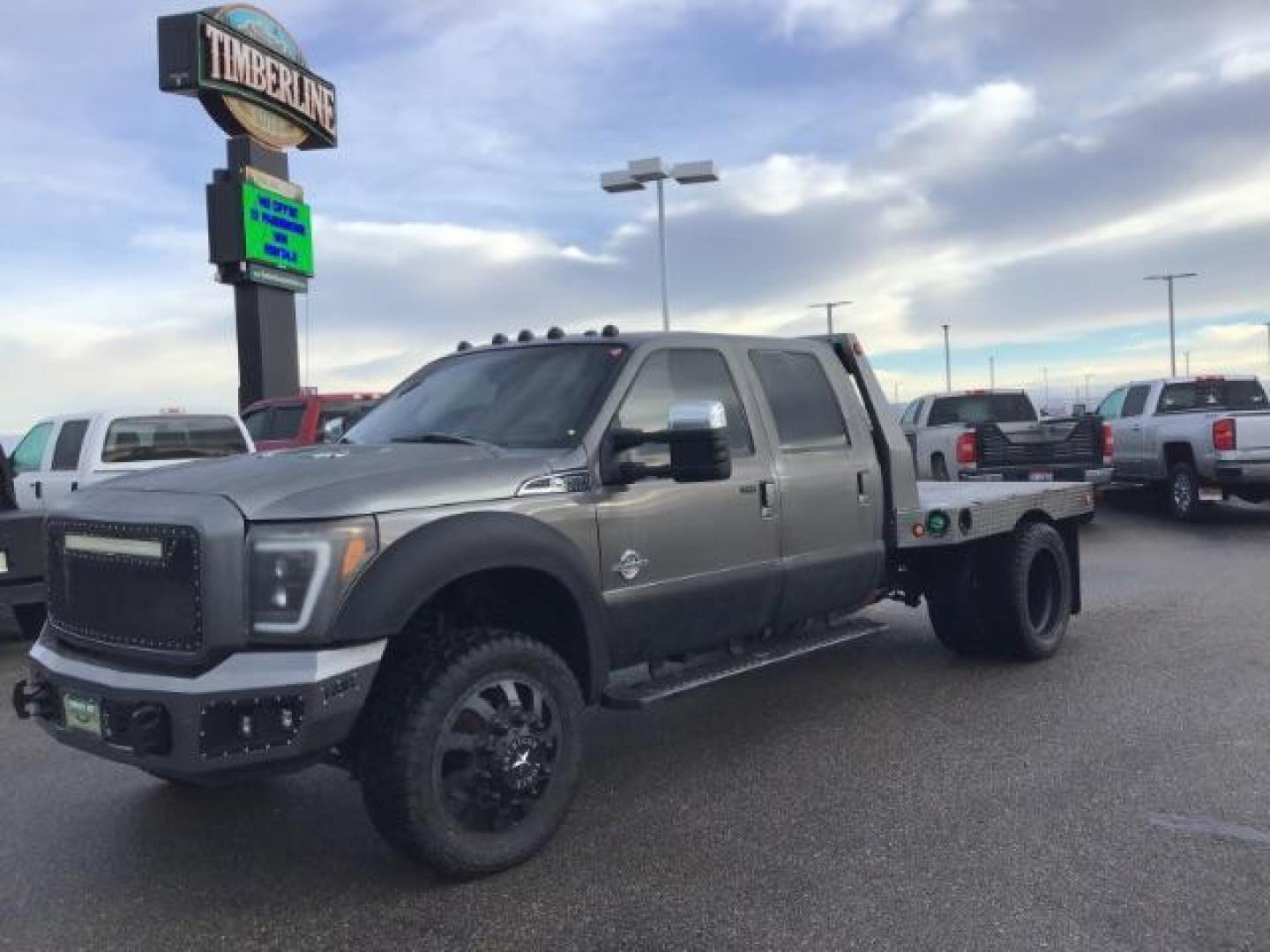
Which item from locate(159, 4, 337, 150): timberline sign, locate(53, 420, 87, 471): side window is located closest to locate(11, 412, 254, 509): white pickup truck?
locate(53, 420, 87, 471): side window

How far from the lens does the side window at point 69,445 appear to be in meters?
10.1

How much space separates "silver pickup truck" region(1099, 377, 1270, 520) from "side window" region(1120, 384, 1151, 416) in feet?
0.04

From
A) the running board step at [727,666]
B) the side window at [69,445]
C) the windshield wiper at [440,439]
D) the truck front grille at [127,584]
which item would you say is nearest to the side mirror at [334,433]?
the windshield wiper at [440,439]

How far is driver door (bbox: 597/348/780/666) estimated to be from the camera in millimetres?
4355

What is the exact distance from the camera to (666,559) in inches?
178

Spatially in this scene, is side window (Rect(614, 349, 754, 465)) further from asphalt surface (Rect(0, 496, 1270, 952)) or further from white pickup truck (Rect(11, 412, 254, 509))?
white pickup truck (Rect(11, 412, 254, 509))

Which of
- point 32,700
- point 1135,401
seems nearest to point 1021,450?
point 1135,401

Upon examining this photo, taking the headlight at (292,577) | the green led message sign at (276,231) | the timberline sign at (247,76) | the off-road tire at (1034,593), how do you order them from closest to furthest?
the headlight at (292,577)
the off-road tire at (1034,593)
the timberline sign at (247,76)
the green led message sign at (276,231)

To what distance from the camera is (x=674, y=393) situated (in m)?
4.84

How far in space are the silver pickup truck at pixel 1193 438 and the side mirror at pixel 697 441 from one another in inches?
434

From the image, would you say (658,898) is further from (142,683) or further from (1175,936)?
(142,683)

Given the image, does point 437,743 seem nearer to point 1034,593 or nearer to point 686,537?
point 686,537

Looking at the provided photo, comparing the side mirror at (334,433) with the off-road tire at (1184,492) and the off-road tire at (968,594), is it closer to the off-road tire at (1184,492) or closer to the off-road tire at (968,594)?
the off-road tire at (968,594)

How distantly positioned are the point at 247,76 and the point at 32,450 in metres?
9.59
